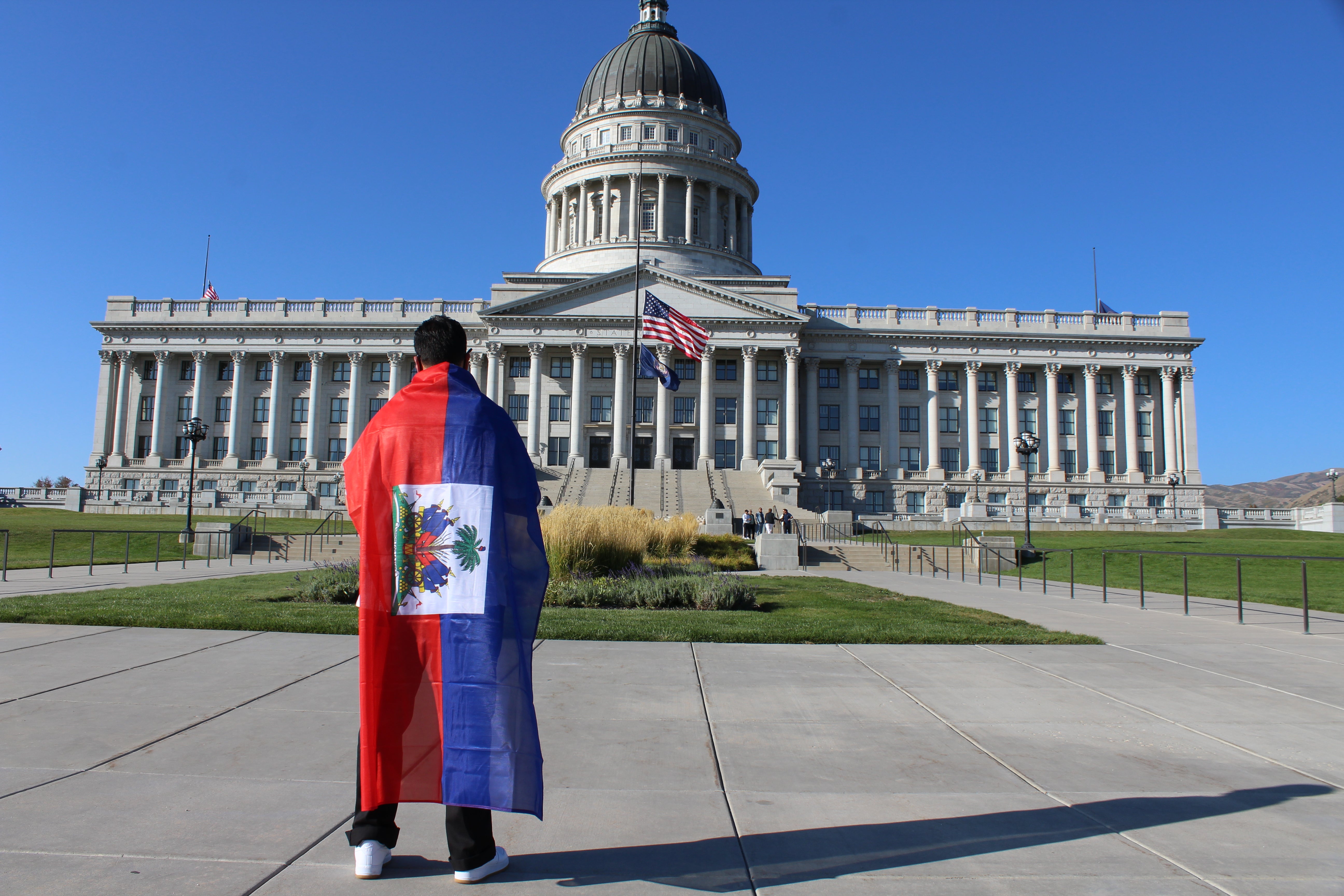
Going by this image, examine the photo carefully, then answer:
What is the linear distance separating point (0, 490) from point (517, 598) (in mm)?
70647

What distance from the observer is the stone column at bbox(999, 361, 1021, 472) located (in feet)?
206

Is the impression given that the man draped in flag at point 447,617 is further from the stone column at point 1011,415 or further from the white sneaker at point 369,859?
the stone column at point 1011,415

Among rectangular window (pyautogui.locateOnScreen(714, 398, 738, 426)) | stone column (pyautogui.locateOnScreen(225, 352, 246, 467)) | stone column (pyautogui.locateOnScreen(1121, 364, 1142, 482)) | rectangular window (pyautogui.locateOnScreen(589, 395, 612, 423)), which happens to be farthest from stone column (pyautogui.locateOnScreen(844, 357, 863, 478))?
stone column (pyautogui.locateOnScreen(225, 352, 246, 467))

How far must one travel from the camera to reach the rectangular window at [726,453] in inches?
2365

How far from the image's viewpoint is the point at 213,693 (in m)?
6.38

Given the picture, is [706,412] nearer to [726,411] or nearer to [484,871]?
[726,411]

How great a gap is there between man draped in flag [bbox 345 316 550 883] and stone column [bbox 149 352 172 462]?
70305mm

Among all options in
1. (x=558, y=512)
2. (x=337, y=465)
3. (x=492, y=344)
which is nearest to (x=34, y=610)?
(x=558, y=512)

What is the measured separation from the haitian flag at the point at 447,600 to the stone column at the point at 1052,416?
65.8 m

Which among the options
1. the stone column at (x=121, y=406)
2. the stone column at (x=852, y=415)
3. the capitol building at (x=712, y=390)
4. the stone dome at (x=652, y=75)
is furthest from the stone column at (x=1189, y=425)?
the stone column at (x=121, y=406)

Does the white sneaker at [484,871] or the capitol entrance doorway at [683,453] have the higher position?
the capitol entrance doorway at [683,453]

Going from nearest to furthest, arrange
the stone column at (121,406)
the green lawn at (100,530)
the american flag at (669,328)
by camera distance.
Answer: the green lawn at (100,530) → the american flag at (669,328) → the stone column at (121,406)

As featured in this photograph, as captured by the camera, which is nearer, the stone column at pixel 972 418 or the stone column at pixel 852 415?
the stone column at pixel 852 415

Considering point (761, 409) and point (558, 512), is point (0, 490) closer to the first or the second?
point (761, 409)
